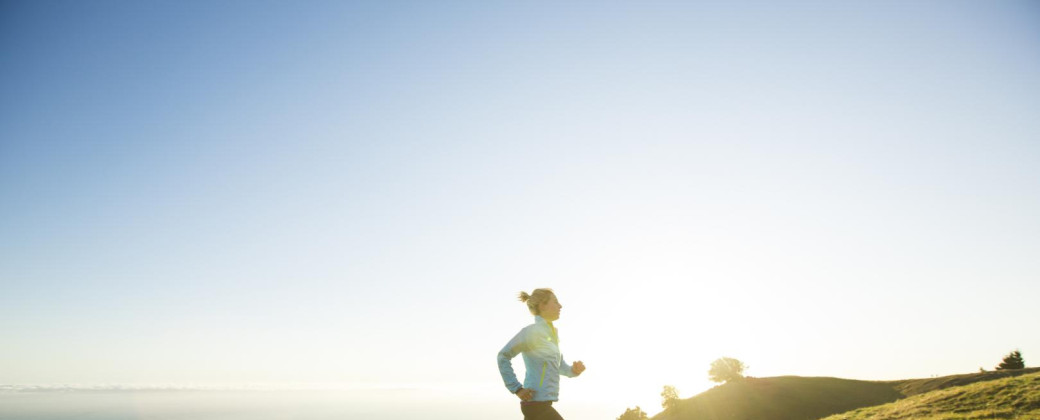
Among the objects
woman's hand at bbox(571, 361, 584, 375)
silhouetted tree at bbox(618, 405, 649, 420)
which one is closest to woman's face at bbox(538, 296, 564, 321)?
woman's hand at bbox(571, 361, 584, 375)

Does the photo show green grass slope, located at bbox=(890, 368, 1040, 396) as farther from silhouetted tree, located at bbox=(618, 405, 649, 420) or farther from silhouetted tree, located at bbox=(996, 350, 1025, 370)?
silhouetted tree, located at bbox=(618, 405, 649, 420)

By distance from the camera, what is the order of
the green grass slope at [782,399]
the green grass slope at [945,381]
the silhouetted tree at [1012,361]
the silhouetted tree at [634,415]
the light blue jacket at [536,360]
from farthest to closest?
the silhouetted tree at [634,415]
the silhouetted tree at [1012,361]
the green grass slope at [782,399]
the green grass slope at [945,381]
the light blue jacket at [536,360]

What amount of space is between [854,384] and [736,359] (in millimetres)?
13985

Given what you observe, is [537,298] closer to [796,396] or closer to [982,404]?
[982,404]

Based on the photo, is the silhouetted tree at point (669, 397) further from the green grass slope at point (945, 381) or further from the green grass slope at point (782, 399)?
the green grass slope at point (945, 381)

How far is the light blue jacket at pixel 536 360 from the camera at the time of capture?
6.21m

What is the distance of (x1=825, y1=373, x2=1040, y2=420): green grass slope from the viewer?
620 inches

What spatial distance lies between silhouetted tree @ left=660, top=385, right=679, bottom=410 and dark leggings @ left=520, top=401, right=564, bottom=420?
55.7 m

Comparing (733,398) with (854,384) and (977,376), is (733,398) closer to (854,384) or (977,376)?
(854,384)

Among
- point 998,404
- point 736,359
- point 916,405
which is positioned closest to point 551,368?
point 998,404

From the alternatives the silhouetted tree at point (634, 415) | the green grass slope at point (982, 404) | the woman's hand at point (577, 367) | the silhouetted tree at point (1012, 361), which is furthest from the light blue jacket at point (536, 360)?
the silhouetted tree at point (1012, 361)

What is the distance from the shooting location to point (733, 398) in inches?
2031

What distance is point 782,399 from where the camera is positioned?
47562 mm

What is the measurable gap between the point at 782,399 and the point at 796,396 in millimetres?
1556
